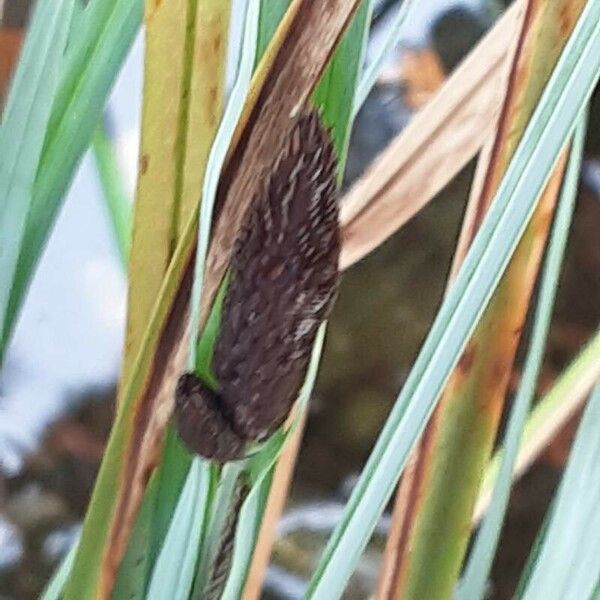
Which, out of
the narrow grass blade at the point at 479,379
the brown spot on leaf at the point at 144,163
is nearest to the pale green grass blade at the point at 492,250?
the narrow grass blade at the point at 479,379

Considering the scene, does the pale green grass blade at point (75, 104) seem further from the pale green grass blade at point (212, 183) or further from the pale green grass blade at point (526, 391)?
the pale green grass blade at point (526, 391)

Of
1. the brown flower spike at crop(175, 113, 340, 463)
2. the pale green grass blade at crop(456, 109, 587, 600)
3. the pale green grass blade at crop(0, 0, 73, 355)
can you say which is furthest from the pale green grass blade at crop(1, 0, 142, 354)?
the pale green grass blade at crop(456, 109, 587, 600)

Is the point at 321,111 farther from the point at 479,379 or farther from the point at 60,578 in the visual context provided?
the point at 60,578

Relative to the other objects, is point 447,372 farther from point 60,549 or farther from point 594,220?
point 60,549

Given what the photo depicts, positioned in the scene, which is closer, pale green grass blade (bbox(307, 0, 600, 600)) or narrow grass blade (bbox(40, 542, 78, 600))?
pale green grass blade (bbox(307, 0, 600, 600))

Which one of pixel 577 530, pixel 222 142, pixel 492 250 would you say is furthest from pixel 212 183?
pixel 577 530

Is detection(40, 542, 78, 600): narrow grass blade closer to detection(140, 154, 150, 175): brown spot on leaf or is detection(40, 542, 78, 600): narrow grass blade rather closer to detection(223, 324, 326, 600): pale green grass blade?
detection(223, 324, 326, 600): pale green grass blade

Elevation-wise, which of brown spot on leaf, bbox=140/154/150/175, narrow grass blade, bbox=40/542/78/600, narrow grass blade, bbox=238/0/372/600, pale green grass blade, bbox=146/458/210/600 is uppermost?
narrow grass blade, bbox=238/0/372/600
